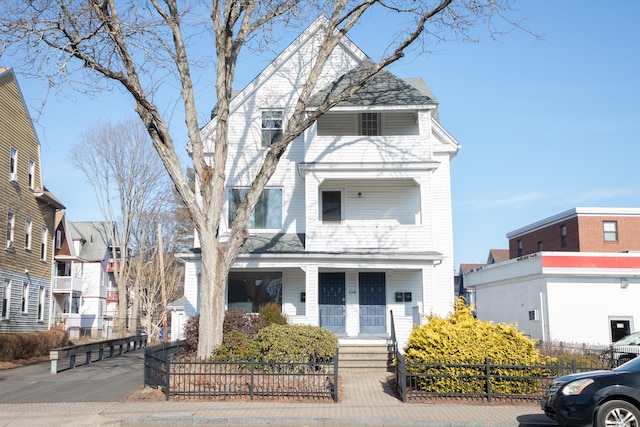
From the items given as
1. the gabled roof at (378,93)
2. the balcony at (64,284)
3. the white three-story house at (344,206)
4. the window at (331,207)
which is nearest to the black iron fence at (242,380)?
the white three-story house at (344,206)

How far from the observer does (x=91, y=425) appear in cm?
1065

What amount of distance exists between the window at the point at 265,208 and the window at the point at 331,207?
1.65 m

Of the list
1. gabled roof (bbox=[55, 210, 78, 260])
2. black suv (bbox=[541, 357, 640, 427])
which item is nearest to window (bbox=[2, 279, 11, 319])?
gabled roof (bbox=[55, 210, 78, 260])

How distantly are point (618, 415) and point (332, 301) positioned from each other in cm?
1396

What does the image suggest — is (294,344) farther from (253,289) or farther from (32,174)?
(32,174)

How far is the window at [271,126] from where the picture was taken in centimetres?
2392

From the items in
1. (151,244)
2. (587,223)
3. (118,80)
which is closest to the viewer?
(118,80)

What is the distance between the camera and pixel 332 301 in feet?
74.2

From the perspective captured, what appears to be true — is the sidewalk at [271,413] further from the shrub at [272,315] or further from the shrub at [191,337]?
the shrub at [272,315]

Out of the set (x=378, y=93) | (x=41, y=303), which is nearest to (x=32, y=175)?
(x=41, y=303)

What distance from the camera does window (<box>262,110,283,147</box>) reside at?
2392cm

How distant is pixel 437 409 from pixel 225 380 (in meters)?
4.28

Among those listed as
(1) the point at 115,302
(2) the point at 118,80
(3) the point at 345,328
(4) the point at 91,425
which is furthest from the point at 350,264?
(1) the point at 115,302

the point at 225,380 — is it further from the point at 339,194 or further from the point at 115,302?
the point at 115,302
